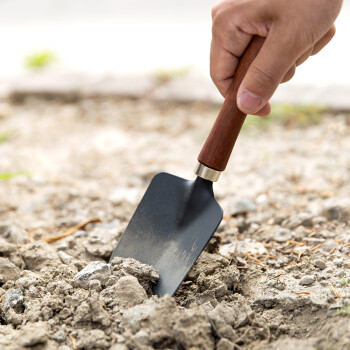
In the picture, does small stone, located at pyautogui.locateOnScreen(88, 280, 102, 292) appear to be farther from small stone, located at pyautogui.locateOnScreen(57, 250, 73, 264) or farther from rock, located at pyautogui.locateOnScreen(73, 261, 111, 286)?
small stone, located at pyautogui.locateOnScreen(57, 250, 73, 264)

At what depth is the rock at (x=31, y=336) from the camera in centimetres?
123

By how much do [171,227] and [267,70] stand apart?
642 mm

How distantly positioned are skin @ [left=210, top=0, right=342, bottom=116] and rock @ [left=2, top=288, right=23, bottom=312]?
918 millimetres

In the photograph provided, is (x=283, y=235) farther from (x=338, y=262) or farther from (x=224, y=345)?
(x=224, y=345)

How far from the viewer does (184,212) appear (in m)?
1.68

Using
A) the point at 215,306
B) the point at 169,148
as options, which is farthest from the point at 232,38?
the point at 169,148

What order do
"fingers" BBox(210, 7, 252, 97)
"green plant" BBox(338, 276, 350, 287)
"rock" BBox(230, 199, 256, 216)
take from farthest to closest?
"rock" BBox(230, 199, 256, 216) < "fingers" BBox(210, 7, 252, 97) < "green plant" BBox(338, 276, 350, 287)

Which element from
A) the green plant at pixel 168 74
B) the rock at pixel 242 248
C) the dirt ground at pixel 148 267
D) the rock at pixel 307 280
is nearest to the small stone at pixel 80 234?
the dirt ground at pixel 148 267

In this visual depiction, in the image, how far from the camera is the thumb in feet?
4.42

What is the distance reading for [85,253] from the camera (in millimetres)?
1790

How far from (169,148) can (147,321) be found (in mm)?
1848

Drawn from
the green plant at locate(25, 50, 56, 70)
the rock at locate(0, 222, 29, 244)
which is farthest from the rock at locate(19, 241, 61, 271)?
the green plant at locate(25, 50, 56, 70)

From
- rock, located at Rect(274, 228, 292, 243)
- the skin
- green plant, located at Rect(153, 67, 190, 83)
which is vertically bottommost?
green plant, located at Rect(153, 67, 190, 83)

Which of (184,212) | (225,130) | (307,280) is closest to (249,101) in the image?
(225,130)
